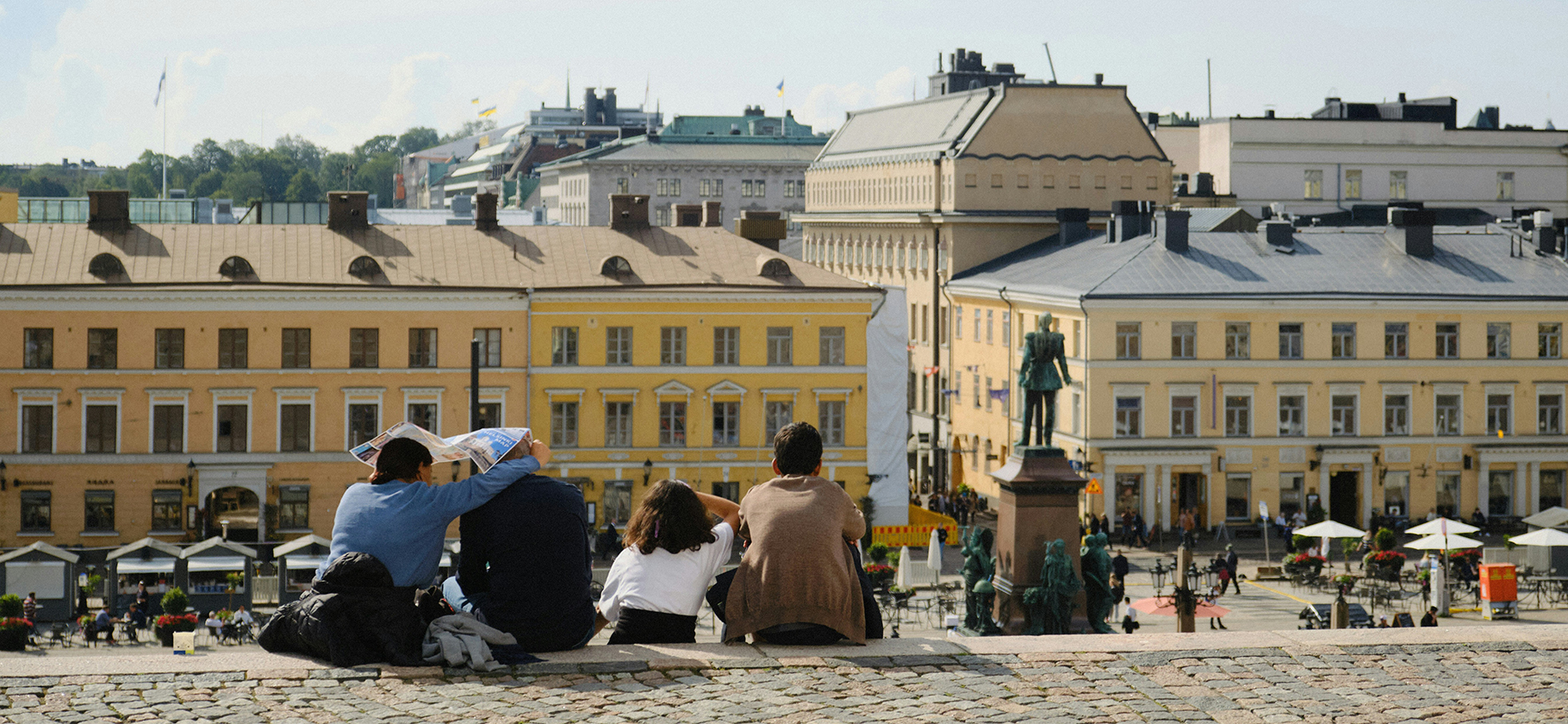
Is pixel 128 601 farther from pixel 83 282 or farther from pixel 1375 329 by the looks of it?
pixel 1375 329

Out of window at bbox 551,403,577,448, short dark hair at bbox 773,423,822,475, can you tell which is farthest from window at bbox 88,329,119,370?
short dark hair at bbox 773,423,822,475

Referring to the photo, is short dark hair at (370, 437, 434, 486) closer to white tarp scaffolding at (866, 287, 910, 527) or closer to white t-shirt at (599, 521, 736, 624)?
white t-shirt at (599, 521, 736, 624)

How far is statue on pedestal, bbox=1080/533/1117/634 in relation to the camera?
25.5 metres

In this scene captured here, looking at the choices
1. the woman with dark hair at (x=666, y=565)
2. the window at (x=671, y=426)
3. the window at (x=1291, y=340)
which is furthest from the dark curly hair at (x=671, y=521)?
the window at (x=1291, y=340)

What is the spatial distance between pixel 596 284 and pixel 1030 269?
1965 centimetres

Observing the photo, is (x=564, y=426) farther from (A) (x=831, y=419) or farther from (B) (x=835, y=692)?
(B) (x=835, y=692)

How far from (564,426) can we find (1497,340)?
91.9 feet

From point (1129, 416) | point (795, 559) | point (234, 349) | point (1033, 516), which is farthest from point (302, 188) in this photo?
point (795, 559)

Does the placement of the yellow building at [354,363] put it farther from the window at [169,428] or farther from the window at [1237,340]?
the window at [1237,340]

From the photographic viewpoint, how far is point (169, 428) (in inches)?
1955

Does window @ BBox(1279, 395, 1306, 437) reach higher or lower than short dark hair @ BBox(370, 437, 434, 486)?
lower

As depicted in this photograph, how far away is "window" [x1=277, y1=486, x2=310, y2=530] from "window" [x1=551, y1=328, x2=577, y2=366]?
7396mm

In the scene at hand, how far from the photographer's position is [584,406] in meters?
51.7

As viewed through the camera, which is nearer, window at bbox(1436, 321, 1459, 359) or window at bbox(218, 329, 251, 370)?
window at bbox(218, 329, 251, 370)
